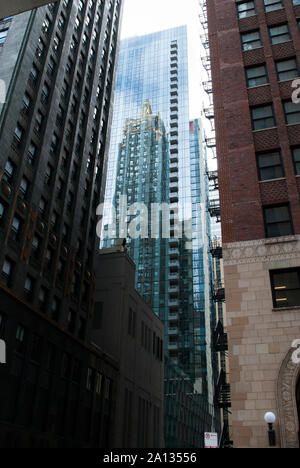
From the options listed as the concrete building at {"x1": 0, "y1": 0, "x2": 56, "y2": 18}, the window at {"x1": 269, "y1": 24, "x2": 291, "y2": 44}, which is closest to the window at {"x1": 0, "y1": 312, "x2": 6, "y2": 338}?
the window at {"x1": 269, "y1": 24, "x2": 291, "y2": 44}

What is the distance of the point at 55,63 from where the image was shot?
47.5m

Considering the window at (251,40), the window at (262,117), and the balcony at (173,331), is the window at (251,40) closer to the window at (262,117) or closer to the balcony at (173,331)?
the window at (262,117)

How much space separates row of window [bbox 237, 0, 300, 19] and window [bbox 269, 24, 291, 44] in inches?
65.8

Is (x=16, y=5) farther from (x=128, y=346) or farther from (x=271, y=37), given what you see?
(x=128, y=346)

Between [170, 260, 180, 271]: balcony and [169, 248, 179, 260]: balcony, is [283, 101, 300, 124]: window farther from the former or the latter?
[169, 248, 179, 260]: balcony

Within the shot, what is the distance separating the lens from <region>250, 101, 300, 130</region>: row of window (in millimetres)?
24203

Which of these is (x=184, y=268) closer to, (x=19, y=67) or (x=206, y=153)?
(x=206, y=153)

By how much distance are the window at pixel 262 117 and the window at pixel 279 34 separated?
5249mm

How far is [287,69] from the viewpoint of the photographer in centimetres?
2580

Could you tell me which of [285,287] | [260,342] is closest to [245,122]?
[285,287]

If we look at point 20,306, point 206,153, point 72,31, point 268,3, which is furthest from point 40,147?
point 206,153

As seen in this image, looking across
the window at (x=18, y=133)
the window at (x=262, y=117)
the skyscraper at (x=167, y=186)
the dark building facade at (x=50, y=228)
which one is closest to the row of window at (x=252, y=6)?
the window at (x=262, y=117)

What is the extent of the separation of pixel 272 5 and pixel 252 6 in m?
1.32
